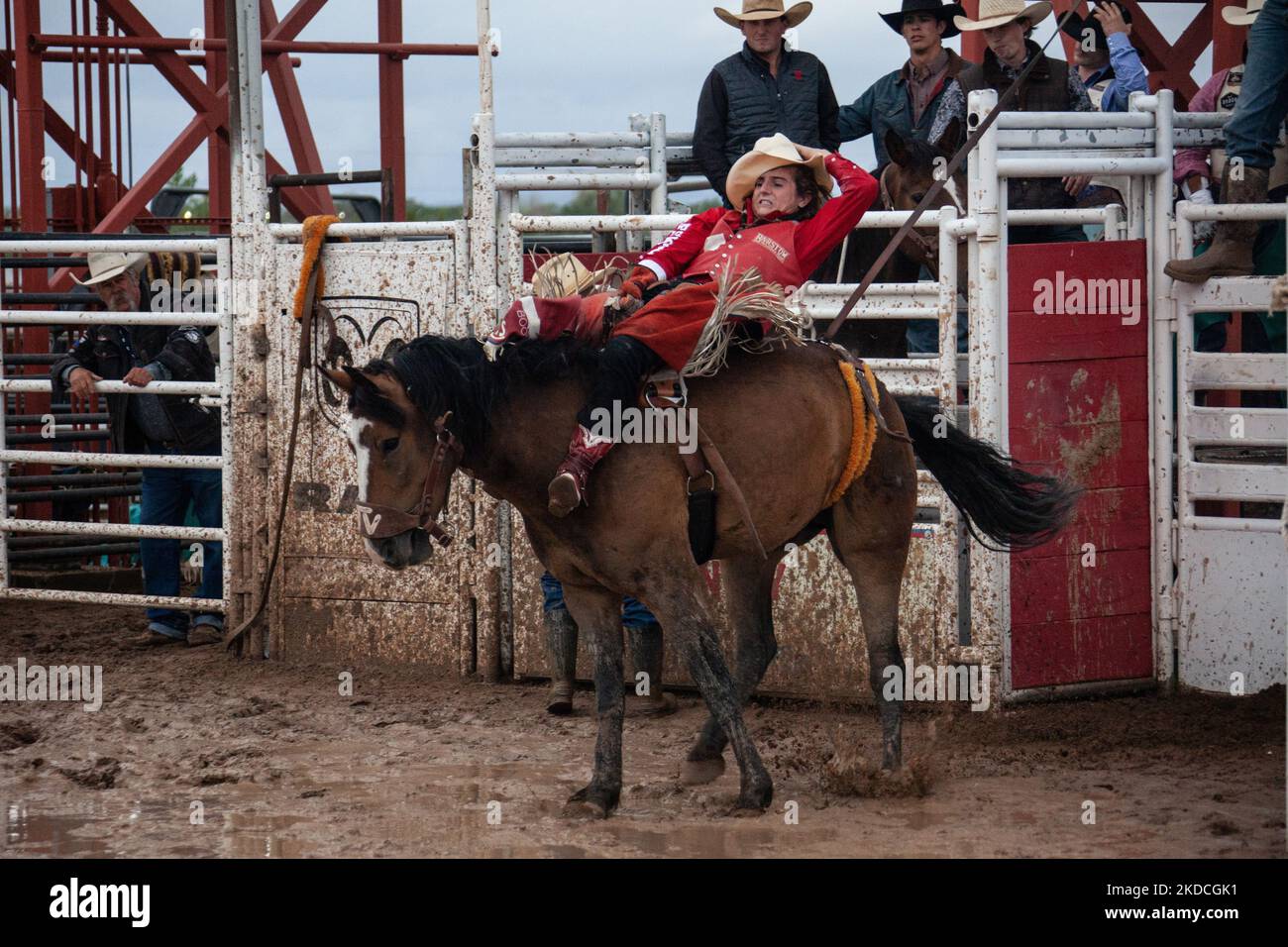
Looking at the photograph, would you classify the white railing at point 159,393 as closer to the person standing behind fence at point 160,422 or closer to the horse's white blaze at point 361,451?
the person standing behind fence at point 160,422

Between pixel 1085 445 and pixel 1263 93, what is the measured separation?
1.62 meters

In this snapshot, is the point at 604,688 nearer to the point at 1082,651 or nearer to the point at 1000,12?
the point at 1082,651

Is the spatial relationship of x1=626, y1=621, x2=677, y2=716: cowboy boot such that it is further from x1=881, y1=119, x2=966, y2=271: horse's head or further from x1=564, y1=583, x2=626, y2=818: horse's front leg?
x1=881, y1=119, x2=966, y2=271: horse's head

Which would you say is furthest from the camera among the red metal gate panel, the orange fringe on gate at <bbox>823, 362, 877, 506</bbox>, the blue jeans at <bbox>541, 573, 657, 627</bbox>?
the blue jeans at <bbox>541, 573, 657, 627</bbox>

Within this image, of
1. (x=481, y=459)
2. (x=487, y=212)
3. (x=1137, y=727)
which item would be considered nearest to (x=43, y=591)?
(x=487, y=212)

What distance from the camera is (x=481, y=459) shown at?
4883 millimetres

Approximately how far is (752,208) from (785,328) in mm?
654

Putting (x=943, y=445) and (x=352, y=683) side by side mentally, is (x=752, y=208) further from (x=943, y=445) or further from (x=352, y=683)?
(x=352, y=683)

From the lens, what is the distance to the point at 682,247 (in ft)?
18.5

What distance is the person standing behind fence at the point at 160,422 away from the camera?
787cm

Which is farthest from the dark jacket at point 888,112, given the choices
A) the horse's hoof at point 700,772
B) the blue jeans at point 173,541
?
the blue jeans at point 173,541

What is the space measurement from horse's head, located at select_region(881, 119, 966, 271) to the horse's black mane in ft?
8.70

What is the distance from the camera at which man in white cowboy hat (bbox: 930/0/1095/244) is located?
720 centimetres

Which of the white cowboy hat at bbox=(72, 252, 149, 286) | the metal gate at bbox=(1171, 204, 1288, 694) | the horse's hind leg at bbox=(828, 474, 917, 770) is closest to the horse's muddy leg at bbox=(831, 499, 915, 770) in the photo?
the horse's hind leg at bbox=(828, 474, 917, 770)
